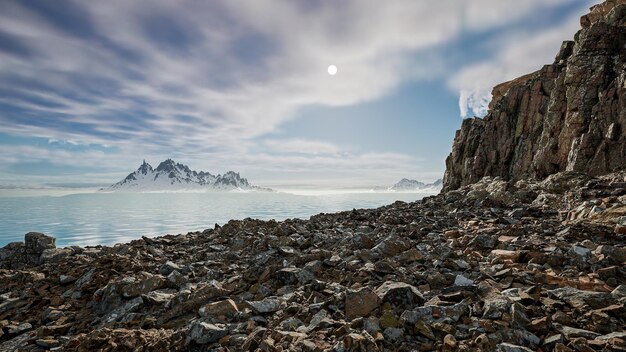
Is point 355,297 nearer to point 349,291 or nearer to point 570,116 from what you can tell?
point 349,291

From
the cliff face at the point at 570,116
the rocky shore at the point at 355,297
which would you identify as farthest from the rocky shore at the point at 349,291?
the cliff face at the point at 570,116

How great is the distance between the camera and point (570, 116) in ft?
98.8

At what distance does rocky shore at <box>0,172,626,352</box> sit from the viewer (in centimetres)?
567

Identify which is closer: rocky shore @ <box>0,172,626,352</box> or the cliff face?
rocky shore @ <box>0,172,626,352</box>

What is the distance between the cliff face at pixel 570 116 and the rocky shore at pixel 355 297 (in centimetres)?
1552

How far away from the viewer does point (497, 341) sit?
17.3 ft

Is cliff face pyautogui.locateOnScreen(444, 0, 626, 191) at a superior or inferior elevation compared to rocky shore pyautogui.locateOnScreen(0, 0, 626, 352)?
→ superior

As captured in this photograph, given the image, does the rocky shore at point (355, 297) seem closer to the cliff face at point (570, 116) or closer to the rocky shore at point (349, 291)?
the rocky shore at point (349, 291)

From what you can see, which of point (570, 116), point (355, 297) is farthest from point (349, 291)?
point (570, 116)

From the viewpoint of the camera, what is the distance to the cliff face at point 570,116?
86.7 ft

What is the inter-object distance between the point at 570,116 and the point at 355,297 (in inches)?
1410

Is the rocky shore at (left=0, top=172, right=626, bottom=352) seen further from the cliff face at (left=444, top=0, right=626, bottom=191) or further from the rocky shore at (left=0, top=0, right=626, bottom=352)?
the cliff face at (left=444, top=0, right=626, bottom=191)

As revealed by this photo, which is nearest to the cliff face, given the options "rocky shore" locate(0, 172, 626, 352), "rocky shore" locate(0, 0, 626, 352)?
"rocky shore" locate(0, 0, 626, 352)

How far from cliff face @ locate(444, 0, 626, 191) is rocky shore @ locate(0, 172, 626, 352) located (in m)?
15.5
